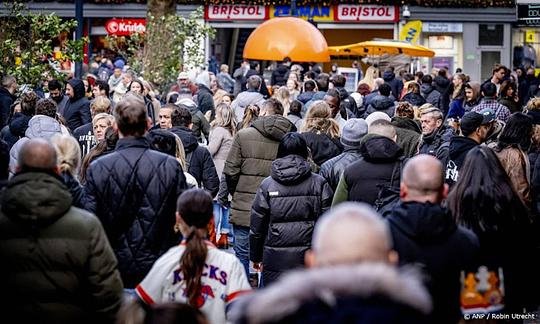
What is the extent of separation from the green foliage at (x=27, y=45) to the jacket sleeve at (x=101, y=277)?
35.2ft

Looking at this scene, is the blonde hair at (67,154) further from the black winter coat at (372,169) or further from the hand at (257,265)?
the hand at (257,265)

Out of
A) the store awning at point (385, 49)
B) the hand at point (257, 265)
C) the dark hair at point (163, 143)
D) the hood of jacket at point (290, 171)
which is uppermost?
the store awning at point (385, 49)

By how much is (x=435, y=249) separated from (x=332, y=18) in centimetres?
3104

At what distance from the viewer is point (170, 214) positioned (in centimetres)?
734

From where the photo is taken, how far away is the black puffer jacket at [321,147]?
1147cm

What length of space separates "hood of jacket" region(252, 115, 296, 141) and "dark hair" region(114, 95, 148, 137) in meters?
3.88

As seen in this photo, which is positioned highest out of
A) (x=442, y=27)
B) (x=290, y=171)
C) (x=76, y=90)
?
(x=442, y=27)

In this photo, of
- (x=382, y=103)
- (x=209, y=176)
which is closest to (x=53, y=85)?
(x=382, y=103)

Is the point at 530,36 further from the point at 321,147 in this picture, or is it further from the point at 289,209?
the point at 289,209

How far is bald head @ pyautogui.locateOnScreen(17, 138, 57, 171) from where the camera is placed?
241 inches

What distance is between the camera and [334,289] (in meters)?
3.69

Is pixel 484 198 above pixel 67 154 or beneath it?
beneath

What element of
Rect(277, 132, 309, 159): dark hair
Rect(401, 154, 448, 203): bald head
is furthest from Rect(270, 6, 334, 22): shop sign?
Rect(401, 154, 448, 203): bald head

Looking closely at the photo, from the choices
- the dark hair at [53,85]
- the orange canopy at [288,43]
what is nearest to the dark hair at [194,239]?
the dark hair at [53,85]
